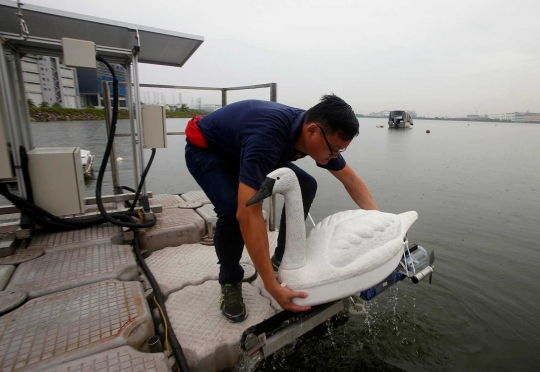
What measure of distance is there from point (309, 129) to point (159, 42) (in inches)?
99.1

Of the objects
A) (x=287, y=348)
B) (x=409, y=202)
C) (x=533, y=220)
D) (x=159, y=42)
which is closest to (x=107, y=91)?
(x=159, y=42)

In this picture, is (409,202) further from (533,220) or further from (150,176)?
(150,176)

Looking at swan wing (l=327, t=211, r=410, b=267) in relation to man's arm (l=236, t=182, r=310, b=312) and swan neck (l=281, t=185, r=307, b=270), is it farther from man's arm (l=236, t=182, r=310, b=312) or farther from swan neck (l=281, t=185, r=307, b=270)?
man's arm (l=236, t=182, r=310, b=312)

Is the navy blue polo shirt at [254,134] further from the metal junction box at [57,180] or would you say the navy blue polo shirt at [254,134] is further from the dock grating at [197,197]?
the dock grating at [197,197]

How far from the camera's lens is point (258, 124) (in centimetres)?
172

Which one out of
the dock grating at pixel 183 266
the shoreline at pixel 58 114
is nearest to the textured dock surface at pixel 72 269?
the dock grating at pixel 183 266

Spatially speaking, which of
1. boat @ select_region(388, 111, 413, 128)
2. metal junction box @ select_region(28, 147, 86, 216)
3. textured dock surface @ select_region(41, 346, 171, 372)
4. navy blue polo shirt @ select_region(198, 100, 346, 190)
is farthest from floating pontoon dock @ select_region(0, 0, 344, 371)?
boat @ select_region(388, 111, 413, 128)

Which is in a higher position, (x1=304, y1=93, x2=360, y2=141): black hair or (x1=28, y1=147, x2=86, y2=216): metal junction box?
(x1=304, y1=93, x2=360, y2=141): black hair

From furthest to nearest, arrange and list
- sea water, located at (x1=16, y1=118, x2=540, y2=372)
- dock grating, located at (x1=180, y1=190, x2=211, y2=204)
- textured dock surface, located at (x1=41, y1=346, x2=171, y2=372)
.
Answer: dock grating, located at (x1=180, y1=190, x2=211, y2=204) → sea water, located at (x1=16, y1=118, x2=540, y2=372) → textured dock surface, located at (x1=41, y1=346, x2=171, y2=372)

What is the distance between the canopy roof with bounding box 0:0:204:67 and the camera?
8.30 ft

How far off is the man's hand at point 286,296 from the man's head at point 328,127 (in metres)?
0.84

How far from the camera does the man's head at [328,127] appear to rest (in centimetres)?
167

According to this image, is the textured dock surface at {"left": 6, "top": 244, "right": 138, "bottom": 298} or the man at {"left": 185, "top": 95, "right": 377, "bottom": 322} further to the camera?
the textured dock surface at {"left": 6, "top": 244, "right": 138, "bottom": 298}

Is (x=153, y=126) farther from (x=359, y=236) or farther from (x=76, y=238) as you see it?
(x=359, y=236)
